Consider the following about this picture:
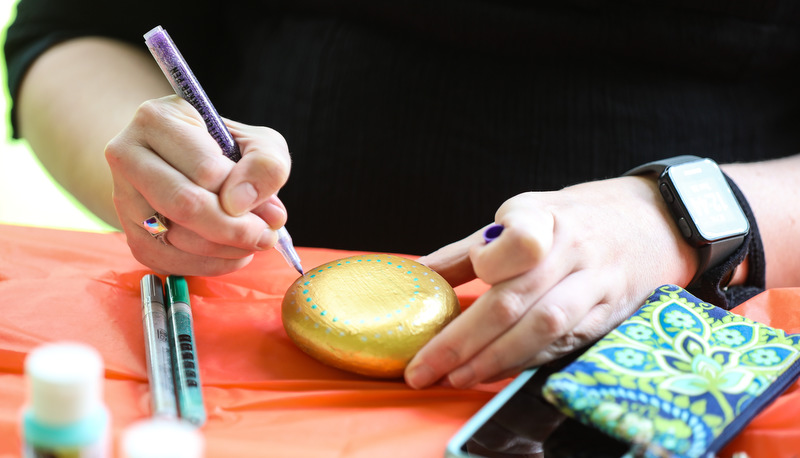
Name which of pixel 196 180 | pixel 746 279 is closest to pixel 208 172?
pixel 196 180

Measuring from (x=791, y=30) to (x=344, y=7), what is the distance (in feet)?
1.77

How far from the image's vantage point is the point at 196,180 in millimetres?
558

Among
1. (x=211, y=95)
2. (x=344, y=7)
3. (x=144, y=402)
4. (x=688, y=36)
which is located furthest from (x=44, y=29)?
(x=688, y=36)

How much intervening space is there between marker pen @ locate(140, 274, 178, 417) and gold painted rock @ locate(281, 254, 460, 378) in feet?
0.31

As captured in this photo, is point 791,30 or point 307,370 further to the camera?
point 791,30

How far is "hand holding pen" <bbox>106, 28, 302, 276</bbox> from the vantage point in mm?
553

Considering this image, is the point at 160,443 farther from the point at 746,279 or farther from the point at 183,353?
the point at 746,279

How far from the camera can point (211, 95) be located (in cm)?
108

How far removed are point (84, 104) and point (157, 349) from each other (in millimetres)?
496

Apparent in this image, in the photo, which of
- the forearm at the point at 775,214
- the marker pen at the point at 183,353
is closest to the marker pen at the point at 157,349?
the marker pen at the point at 183,353

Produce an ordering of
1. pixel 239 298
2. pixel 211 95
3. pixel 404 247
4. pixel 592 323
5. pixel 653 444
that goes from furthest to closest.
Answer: pixel 211 95 → pixel 404 247 → pixel 239 298 → pixel 592 323 → pixel 653 444

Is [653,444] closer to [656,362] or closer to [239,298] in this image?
[656,362]

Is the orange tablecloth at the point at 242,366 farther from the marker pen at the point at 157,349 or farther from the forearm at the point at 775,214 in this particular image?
the forearm at the point at 775,214

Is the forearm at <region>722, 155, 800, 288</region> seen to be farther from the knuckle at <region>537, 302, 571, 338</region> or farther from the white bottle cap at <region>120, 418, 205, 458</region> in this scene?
the white bottle cap at <region>120, 418, 205, 458</region>
